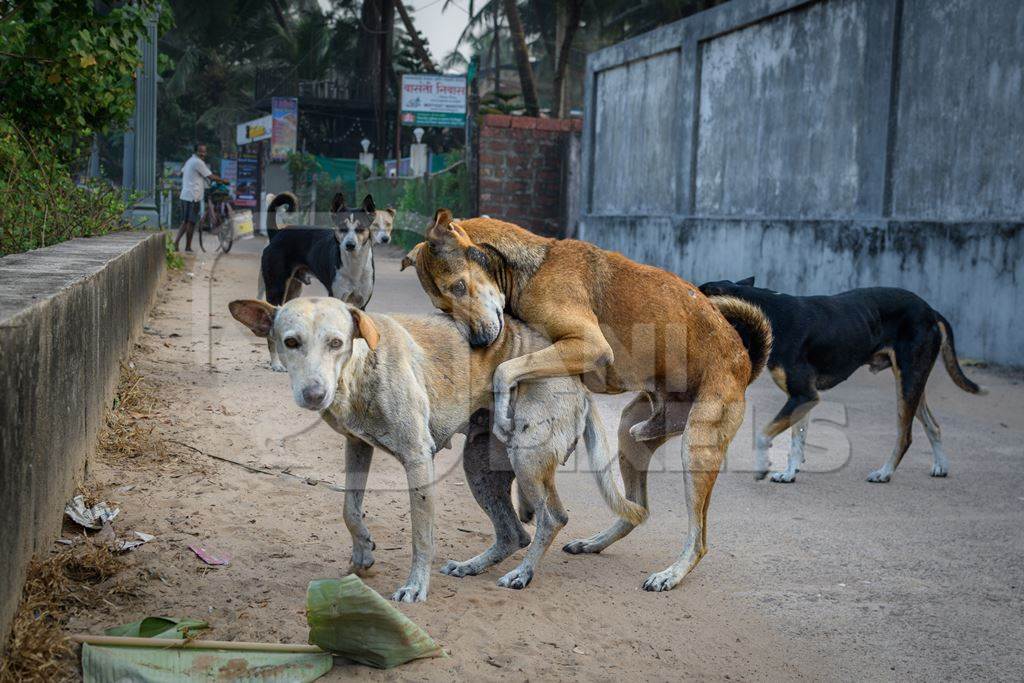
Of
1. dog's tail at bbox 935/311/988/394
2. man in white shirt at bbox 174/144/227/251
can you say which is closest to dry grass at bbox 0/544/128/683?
dog's tail at bbox 935/311/988/394

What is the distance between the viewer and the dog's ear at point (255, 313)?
367 centimetres

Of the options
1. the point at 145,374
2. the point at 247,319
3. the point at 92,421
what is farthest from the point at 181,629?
the point at 145,374

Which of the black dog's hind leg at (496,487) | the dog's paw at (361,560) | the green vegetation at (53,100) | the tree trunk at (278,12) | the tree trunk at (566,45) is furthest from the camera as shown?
the tree trunk at (278,12)

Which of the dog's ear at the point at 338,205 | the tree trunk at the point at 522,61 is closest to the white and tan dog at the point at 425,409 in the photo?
the dog's ear at the point at 338,205

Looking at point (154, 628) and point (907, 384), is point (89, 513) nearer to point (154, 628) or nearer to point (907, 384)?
point (154, 628)

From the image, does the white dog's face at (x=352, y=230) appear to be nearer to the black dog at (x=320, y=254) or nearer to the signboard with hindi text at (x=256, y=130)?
the black dog at (x=320, y=254)

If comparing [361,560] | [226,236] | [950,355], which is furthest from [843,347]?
[226,236]

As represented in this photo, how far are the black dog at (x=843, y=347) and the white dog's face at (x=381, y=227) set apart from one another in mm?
4590

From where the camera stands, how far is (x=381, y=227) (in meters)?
10.3

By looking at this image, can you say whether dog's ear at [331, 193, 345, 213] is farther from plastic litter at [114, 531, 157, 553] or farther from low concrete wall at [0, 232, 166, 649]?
plastic litter at [114, 531, 157, 553]

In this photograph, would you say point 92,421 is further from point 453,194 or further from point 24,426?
point 453,194

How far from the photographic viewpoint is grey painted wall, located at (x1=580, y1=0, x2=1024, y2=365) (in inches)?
389

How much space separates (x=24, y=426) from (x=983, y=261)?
908 centimetres

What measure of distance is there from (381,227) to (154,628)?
723 cm
